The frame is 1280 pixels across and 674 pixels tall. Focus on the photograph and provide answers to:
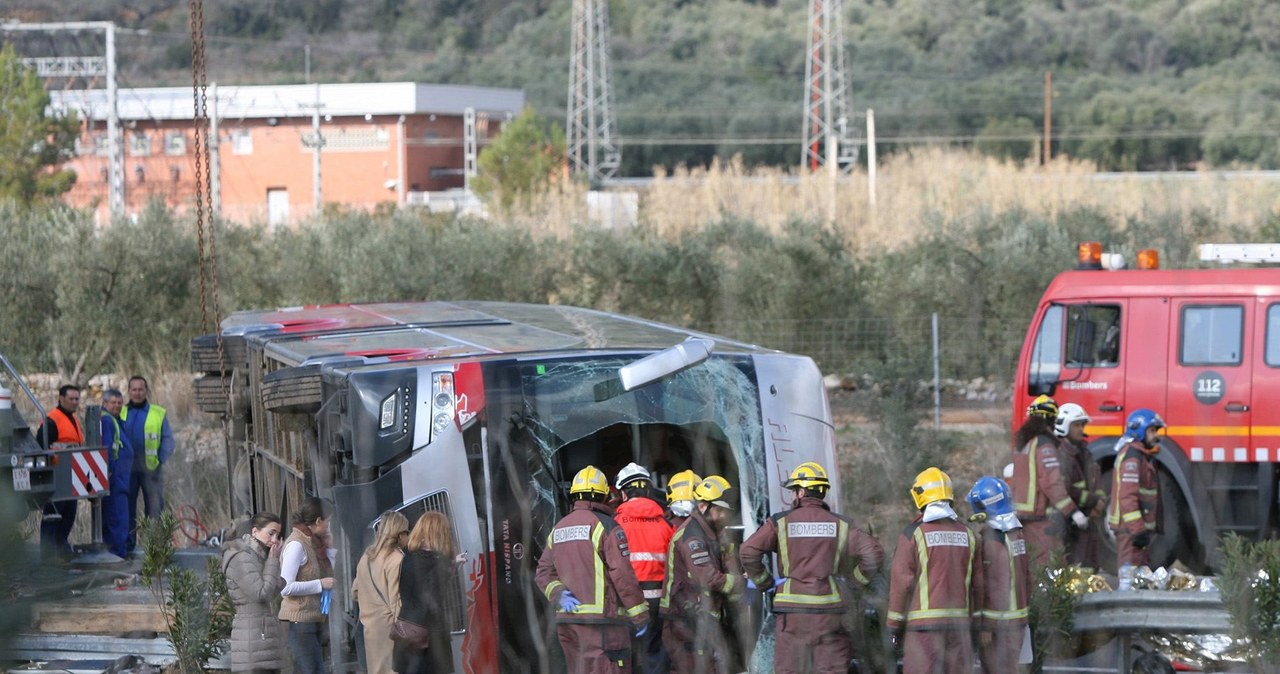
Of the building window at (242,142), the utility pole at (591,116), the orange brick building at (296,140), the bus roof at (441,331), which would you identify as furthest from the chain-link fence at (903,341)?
the building window at (242,142)

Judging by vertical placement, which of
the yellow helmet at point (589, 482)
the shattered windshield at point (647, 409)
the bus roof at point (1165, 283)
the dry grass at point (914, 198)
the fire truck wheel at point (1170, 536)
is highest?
the dry grass at point (914, 198)

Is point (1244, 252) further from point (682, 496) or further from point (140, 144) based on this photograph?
point (140, 144)

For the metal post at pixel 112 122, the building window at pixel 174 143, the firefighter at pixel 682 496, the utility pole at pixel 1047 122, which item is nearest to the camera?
the firefighter at pixel 682 496

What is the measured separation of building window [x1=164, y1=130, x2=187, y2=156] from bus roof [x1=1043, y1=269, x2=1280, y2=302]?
52703 mm

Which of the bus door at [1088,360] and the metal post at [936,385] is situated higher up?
the bus door at [1088,360]

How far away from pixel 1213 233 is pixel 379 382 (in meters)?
19.1

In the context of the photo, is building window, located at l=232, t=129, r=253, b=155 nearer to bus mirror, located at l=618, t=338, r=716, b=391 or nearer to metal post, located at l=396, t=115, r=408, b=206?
metal post, located at l=396, t=115, r=408, b=206

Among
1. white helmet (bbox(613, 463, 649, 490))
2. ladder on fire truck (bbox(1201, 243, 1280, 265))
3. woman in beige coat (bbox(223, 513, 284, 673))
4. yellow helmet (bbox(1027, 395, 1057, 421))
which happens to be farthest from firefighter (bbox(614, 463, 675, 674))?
ladder on fire truck (bbox(1201, 243, 1280, 265))

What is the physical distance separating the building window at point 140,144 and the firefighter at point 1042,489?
5651 centimetres

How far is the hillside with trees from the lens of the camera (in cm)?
6669

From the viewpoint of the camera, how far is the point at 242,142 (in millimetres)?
62344

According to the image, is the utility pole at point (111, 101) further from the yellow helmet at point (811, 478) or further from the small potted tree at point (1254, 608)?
the small potted tree at point (1254, 608)

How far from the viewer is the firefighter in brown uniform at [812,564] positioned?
7055 mm

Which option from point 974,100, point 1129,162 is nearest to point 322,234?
point 1129,162
